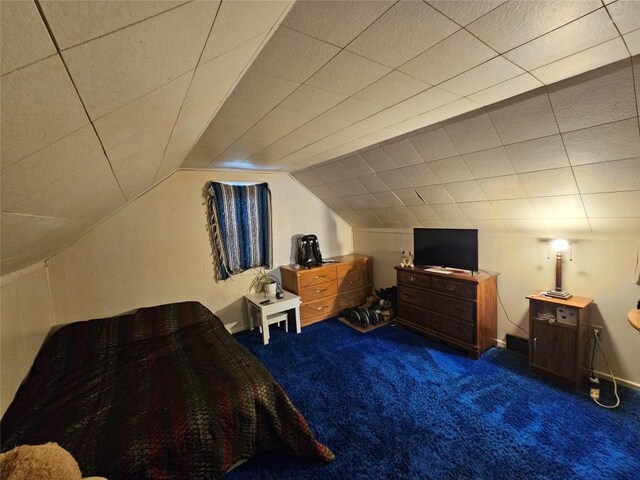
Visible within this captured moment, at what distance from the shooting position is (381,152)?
8.79 feet

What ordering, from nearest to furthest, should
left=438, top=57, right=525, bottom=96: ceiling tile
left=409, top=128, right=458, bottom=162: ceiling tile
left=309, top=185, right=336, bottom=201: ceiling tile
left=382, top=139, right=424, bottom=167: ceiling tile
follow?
left=438, top=57, right=525, bottom=96: ceiling tile
left=409, top=128, right=458, bottom=162: ceiling tile
left=382, top=139, right=424, bottom=167: ceiling tile
left=309, top=185, right=336, bottom=201: ceiling tile

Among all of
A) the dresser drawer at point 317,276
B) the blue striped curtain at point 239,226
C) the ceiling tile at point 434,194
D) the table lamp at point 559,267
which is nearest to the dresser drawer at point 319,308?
the dresser drawer at point 317,276

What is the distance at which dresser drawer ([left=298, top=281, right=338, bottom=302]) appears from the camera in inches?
143

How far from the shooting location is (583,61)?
1262mm

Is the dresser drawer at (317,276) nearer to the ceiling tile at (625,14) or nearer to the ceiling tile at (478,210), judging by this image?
the ceiling tile at (478,210)

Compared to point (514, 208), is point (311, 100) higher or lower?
higher

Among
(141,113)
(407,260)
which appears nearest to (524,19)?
(141,113)

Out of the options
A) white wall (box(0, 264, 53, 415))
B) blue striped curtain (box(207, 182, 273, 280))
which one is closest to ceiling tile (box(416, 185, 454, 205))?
blue striped curtain (box(207, 182, 273, 280))

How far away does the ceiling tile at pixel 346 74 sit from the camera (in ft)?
3.84

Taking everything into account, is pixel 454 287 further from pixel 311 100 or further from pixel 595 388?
pixel 311 100

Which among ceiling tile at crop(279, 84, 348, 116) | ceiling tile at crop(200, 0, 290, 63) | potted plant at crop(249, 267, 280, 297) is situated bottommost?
potted plant at crop(249, 267, 280, 297)

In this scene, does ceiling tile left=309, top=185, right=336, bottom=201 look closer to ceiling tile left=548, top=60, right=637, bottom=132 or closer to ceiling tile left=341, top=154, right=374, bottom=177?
ceiling tile left=341, top=154, right=374, bottom=177

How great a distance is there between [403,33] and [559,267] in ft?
8.13

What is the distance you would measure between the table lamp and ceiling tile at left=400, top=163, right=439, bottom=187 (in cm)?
113
